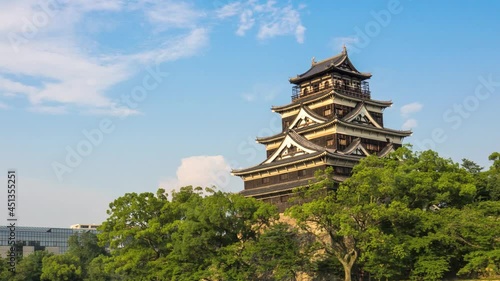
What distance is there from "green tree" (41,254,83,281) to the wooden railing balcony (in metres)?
30.1

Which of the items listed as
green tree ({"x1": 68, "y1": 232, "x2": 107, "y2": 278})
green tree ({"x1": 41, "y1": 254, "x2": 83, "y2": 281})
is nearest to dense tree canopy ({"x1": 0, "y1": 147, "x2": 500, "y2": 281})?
green tree ({"x1": 41, "y1": 254, "x2": 83, "y2": 281})

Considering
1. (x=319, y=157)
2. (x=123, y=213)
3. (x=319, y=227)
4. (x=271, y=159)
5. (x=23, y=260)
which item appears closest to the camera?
(x=319, y=227)

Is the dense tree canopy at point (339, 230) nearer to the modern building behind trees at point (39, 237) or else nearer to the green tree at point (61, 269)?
the green tree at point (61, 269)

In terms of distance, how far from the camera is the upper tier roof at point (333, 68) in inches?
2074

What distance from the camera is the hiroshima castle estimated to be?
156 feet

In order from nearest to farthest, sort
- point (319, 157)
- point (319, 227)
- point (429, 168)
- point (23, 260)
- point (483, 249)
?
point (483, 249) < point (319, 227) < point (429, 168) < point (319, 157) < point (23, 260)

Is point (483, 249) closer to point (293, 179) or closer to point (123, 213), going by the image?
point (293, 179)

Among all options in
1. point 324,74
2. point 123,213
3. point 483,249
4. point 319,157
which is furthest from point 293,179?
point 483,249

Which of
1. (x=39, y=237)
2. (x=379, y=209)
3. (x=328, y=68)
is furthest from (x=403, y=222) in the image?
(x=39, y=237)

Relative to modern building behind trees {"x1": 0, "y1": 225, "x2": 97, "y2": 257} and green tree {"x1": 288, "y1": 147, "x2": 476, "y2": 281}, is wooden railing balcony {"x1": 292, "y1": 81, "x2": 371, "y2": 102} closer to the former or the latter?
green tree {"x1": 288, "y1": 147, "x2": 476, "y2": 281}

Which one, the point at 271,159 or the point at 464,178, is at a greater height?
the point at 271,159

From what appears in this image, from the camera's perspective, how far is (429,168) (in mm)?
38969

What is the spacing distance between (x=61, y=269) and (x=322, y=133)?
3195 cm

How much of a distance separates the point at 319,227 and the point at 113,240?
15.7 metres
